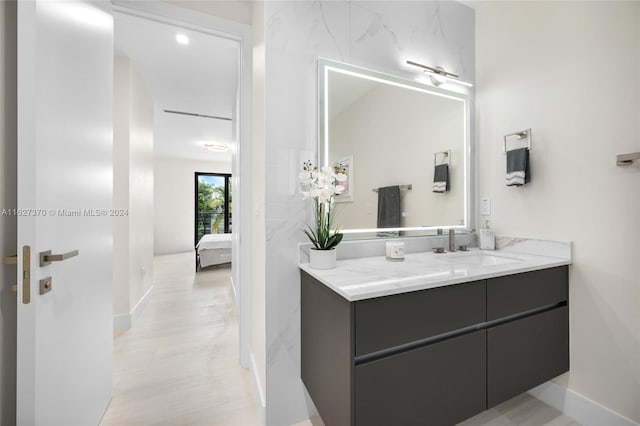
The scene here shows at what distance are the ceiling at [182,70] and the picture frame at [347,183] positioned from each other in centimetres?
134

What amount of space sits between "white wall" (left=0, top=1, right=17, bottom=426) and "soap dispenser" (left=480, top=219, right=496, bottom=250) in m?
2.55

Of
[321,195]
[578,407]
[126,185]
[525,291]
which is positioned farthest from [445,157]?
[126,185]

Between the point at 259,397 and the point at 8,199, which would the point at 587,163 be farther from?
the point at 8,199

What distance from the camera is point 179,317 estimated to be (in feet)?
9.80

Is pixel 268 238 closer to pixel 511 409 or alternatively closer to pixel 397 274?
pixel 397 274

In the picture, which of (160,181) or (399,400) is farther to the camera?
(160,181)

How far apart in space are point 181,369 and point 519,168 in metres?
2.77

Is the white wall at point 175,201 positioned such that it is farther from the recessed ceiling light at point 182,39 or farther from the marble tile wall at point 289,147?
the marble tile wall at point 289,147

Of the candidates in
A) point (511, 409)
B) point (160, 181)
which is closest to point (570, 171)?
point (511, 409)

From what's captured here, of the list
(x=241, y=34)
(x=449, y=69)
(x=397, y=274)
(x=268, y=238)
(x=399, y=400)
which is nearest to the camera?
(x=399, y=400)

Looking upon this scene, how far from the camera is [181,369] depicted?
2021 mm

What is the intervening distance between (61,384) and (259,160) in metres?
1.35

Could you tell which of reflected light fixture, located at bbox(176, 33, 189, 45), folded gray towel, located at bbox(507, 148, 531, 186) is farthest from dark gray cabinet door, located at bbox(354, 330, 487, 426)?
reflected light fixture, located at bbox(176, 33, 189, 45)

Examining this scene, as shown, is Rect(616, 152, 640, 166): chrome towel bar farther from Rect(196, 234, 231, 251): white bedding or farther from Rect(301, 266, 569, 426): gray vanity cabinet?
Rect(196, 234, 231, 251): white bedding
